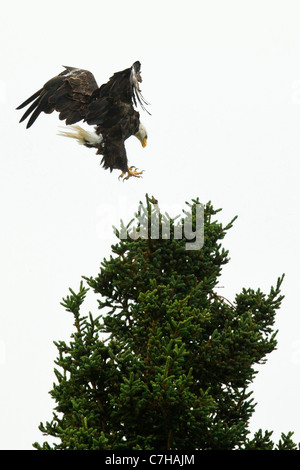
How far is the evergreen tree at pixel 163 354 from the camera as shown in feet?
35.9

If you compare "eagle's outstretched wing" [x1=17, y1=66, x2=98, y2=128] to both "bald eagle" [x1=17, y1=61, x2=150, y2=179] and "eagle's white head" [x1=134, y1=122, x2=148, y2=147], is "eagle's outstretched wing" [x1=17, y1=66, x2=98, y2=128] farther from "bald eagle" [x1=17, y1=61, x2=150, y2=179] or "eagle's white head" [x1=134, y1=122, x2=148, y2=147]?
"eagle's white head" [x1=134, y1=122, x2=148, y2=147]

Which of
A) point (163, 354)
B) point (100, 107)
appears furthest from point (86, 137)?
Result: point (163, 354)

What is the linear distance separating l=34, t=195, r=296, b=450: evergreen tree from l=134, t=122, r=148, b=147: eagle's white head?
3293mm

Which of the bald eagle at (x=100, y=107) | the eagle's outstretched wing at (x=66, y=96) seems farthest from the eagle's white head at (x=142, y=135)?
the eagle's outstretched wing at (x=66, y=96)

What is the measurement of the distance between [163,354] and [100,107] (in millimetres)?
6040

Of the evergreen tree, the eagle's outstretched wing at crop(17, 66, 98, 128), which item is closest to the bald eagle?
the eagle's outstretched wing at crop(17, 66, 98, 128)

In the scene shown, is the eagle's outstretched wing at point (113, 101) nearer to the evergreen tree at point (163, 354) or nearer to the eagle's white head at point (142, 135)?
the eagle's white head at point (142, 135)

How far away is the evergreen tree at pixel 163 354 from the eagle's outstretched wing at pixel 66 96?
12.7 ft

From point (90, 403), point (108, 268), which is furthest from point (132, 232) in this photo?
point (90, 403)

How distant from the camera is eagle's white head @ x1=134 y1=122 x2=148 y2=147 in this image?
16.3 metres

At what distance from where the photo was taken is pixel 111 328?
1227 centimetres

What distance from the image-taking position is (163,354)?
36.5 ft

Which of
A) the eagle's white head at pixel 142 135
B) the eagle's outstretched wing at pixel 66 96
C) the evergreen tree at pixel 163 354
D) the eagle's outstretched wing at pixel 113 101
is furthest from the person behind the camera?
the eagle's white head at pixel 142 135
